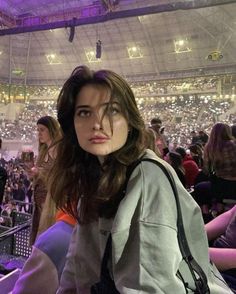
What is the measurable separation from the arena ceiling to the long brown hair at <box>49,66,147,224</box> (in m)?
9.02

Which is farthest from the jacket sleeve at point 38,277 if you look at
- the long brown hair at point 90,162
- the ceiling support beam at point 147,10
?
the ceiling support beam at point 147,10

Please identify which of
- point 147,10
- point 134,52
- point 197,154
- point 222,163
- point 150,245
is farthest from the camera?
point 134,52

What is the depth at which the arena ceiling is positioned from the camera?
1242cm

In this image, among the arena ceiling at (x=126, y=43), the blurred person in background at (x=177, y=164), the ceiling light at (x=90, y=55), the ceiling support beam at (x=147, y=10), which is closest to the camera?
the blurred person in background at (x=177, y=164)

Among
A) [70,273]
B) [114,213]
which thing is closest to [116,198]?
[114,213]

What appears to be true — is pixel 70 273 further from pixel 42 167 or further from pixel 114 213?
pixel 42 167

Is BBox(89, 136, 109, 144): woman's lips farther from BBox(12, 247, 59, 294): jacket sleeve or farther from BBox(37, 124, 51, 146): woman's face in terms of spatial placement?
BBox(37, 124, 51, 146): woman's face

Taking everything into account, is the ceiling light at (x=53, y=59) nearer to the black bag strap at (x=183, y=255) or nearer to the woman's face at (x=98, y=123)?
the woman's face at (x=98, y=123)

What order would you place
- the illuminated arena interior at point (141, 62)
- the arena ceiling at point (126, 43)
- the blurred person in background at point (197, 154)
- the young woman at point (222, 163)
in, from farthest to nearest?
the illuminated arena interior at point (141, 62) → the arena ceiling at point (126, 43) → the blurred person in background at point (197, 154) → the young woman at point (222, 163)

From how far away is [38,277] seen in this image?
0.85 m

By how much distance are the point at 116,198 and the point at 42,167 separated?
4.54 feet

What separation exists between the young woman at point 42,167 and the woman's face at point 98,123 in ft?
3.13

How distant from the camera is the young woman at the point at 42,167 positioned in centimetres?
191

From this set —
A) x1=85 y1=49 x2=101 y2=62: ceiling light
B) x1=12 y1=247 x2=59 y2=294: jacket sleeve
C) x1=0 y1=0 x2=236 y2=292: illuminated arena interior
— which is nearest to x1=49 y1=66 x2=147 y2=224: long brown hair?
x1=12 y1=247 x2=59 y2=294: jacket sleeve
